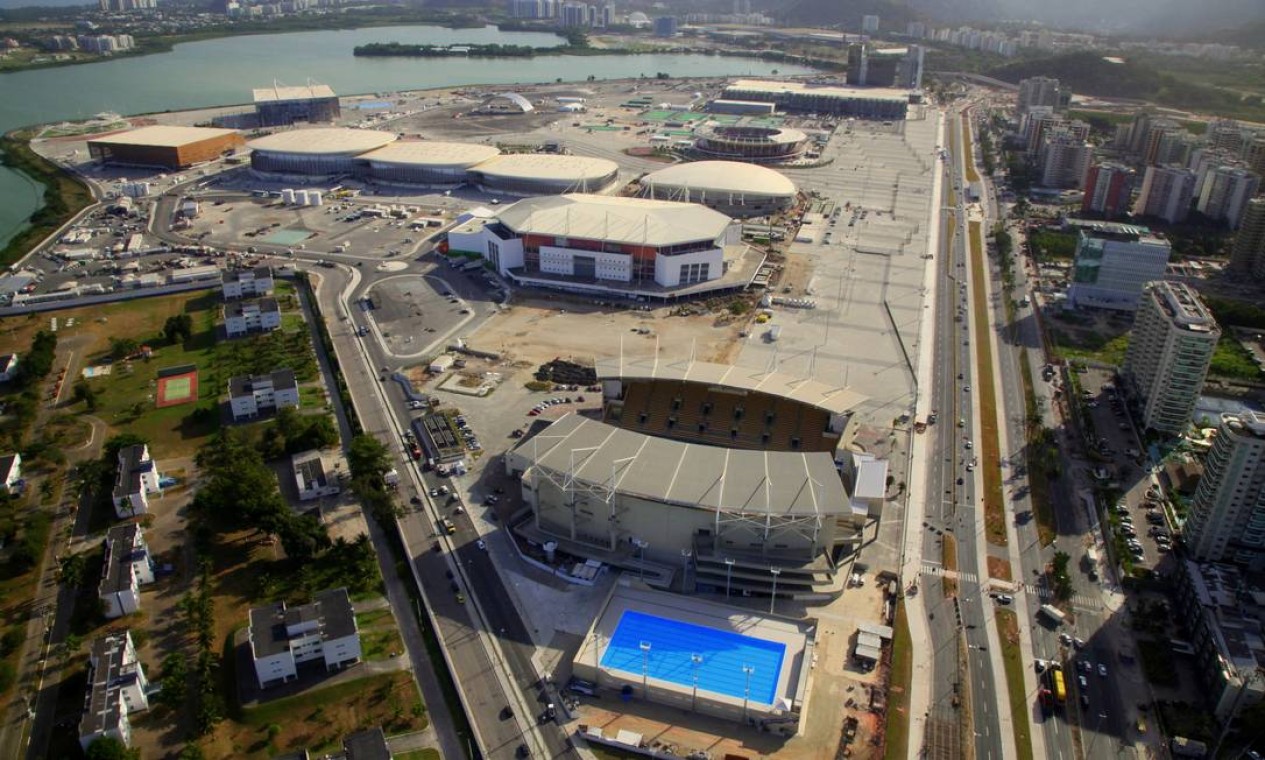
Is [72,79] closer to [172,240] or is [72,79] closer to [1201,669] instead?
[172,240]

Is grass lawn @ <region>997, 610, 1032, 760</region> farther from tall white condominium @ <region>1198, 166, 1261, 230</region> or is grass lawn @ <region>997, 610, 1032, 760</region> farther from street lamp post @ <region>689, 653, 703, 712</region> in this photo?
tall white condominium @ <region>1198, 166, 1261, 230</region>

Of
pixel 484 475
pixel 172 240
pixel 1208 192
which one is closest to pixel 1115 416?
pixel 484 475

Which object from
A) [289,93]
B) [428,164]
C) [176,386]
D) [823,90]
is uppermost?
[289,93]

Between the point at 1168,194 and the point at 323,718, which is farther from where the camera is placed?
the point at 1168,194

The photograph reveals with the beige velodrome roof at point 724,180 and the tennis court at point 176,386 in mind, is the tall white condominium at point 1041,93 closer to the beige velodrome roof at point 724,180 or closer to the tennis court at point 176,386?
the beige velodrome roof at point 724,180

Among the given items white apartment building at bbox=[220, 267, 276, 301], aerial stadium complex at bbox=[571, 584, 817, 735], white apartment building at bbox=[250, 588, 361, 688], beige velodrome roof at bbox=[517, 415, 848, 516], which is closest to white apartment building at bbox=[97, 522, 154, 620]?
white apartment building at bbox=[250, 588, 361, 688]

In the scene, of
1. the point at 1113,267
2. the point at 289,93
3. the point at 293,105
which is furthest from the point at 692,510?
the point at 289,93

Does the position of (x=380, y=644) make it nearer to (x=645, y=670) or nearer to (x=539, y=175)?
(x=645, y=670)
